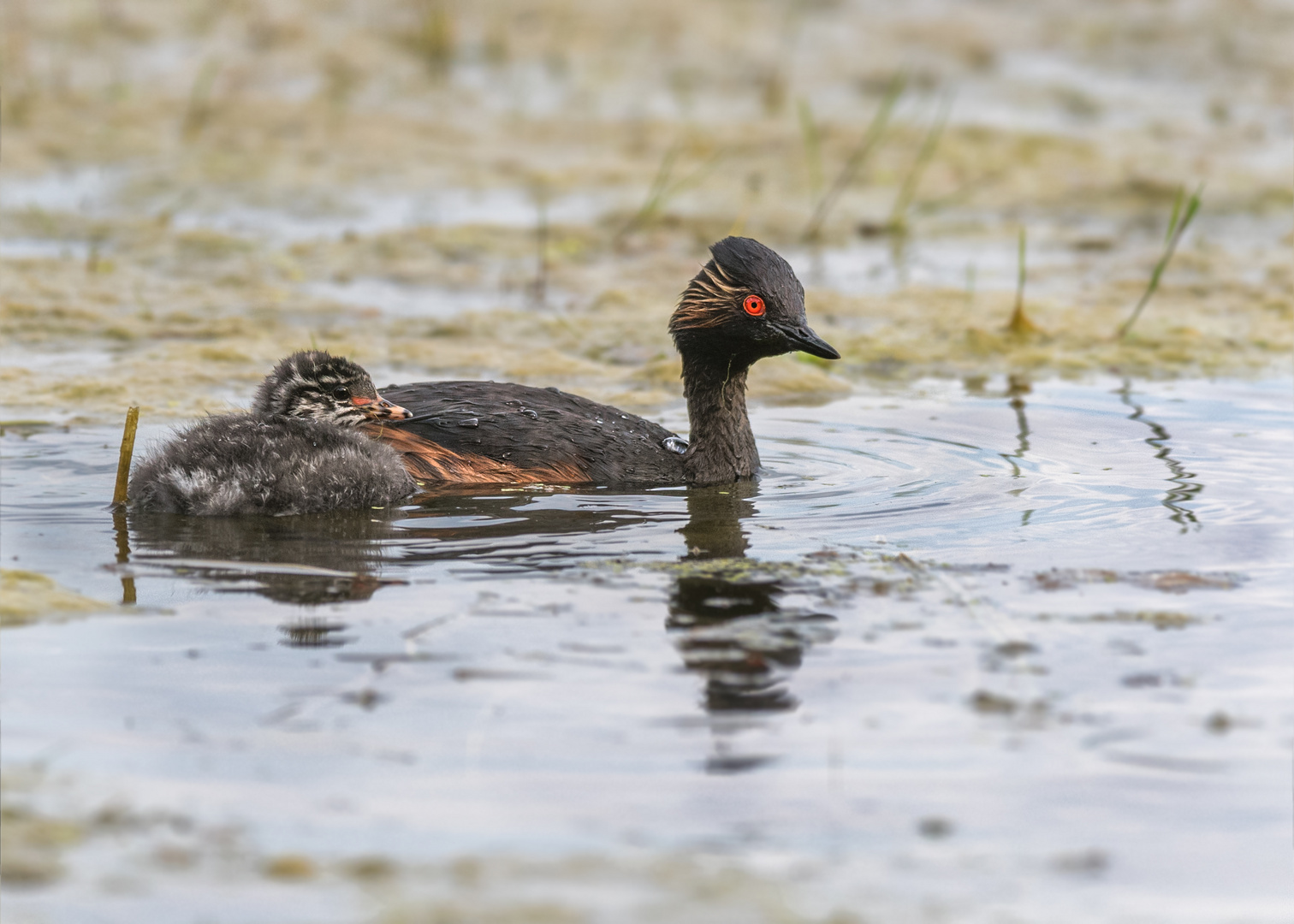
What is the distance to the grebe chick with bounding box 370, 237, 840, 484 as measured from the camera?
7.73m

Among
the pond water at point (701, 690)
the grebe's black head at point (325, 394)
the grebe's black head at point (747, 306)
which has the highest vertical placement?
the grebe's black head at point (747, 306)

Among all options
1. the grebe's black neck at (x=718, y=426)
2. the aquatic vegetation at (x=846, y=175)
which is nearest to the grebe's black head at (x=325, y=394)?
the grebe's black neck at (x=718, y=426)

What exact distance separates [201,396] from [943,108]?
413 inches

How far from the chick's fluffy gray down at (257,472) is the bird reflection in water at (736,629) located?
4.71 feet

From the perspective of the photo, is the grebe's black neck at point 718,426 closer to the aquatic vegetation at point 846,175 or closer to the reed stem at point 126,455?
the reed stem at point 126,455

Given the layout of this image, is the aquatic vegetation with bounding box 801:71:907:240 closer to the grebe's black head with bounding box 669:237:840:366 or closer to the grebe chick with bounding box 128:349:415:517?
the grebe's black head with bounding box 669:237:840:366

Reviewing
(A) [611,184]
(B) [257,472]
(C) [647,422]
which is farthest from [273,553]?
(A) [611,184]

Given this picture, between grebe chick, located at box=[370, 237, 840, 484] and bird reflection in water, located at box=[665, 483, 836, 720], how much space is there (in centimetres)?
105

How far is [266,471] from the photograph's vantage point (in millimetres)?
7039

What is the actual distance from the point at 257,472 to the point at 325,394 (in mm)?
888

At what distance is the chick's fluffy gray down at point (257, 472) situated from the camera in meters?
7.00

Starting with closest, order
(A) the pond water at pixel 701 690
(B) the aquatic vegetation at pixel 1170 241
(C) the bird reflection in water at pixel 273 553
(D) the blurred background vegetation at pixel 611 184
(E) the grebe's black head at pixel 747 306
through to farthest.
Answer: (A) the pond water at pixel 701 690, (C) the bird reflection in water at pixel 273 553, (E) the grebe's black head at pixel 747 306, (B) the aquatic vegetation at pixel 1170 241, (D) the blurred background vegetation at pixel 611 184

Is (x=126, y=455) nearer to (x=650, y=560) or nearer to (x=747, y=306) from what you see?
(x=650, y=560)

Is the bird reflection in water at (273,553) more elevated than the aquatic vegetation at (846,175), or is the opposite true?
the aquatic vegetation at (846,175)
